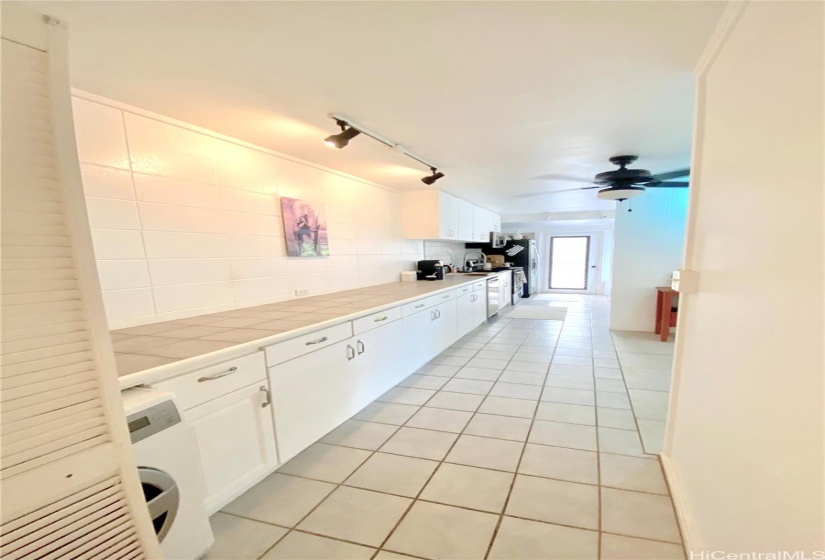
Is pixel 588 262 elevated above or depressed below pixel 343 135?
below

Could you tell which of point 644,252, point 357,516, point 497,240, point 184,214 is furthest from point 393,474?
point 497,240

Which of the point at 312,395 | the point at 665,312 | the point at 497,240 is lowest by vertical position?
the point at 665,312

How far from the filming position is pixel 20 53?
67 centimetres

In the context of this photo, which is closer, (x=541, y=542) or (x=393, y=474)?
(x=541, y=542)

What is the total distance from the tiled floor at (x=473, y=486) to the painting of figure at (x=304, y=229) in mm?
1418

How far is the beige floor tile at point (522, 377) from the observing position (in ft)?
9.65

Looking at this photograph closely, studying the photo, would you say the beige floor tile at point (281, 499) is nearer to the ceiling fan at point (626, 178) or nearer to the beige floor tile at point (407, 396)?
the beige floor tile at point (407, 396)

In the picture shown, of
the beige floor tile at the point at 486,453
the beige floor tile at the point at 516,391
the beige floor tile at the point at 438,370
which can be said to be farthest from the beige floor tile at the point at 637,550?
the beige floor tile at the point at 438,370

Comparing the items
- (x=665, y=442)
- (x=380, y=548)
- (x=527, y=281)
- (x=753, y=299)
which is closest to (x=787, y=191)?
(x=753, y=299)

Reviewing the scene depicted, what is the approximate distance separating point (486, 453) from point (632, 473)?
2.49ft

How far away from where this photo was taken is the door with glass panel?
354 inches

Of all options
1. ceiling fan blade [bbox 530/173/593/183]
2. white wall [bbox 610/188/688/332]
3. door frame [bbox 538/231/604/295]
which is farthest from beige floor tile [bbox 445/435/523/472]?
door frame [bbox 538/231/604/295]

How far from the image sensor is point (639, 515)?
1.44m

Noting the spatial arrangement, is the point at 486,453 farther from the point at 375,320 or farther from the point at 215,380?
the point at 215,380
